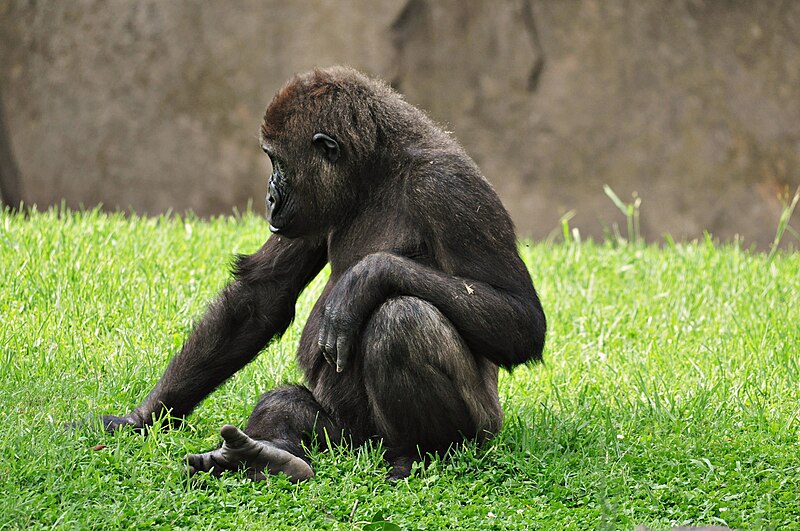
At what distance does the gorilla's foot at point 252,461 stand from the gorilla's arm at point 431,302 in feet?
1.25

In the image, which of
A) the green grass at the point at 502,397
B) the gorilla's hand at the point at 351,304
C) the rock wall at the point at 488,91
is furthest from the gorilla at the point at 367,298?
the rock wall at the point at 488,91

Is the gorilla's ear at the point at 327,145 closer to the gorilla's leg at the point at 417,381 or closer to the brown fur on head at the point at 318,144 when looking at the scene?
the brown fur on head at the point at 318,144

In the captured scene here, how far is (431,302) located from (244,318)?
3.23ft

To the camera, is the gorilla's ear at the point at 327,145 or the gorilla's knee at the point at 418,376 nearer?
the gorilla's knee at the point at 418,376

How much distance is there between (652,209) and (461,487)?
6.89 meters

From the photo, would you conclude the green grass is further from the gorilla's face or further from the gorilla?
the gorilla's face

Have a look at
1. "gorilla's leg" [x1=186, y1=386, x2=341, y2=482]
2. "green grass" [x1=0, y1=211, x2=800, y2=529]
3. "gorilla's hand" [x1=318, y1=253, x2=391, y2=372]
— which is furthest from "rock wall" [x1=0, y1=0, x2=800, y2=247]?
"gorilla's hand" [x1=318, y1=253, x2=391, y2=372]

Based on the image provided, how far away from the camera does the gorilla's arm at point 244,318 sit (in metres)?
4.32

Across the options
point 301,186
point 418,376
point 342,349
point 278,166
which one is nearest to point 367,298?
point 342,349

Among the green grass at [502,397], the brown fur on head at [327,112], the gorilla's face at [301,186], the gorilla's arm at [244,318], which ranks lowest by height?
the green grass at [502,397]

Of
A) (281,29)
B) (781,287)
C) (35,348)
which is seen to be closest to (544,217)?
(281,29)

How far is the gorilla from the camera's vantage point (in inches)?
148

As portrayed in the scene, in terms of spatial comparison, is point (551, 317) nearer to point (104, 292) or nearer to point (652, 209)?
point (104, 292)

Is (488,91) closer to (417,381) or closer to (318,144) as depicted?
(318,144)
